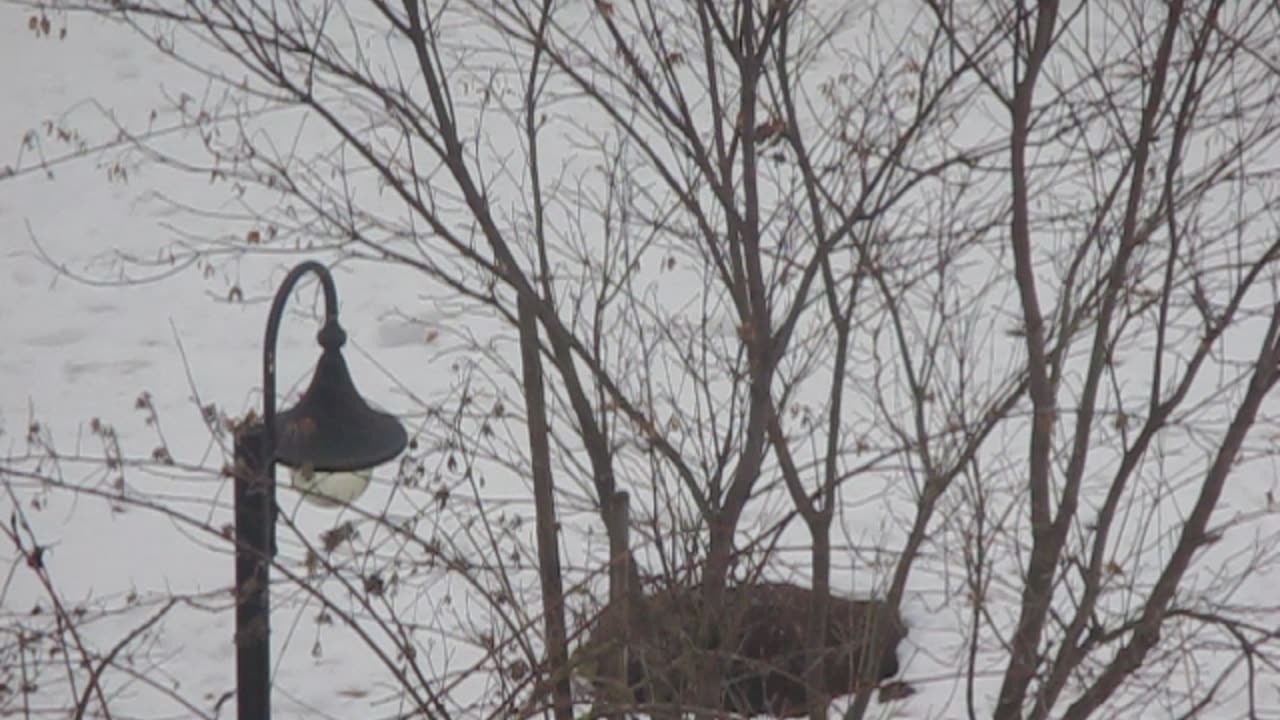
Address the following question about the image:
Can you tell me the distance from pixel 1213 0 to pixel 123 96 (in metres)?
8.84

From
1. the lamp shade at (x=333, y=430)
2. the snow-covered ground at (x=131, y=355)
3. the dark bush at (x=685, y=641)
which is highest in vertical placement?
the snow-covered ground at (x=131, y=355)

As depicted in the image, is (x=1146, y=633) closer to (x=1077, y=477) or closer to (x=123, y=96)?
(x=1077, y=477)

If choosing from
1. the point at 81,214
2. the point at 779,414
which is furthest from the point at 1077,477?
the point at 81,214

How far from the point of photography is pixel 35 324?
888 centimetres

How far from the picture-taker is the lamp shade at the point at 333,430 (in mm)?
3777

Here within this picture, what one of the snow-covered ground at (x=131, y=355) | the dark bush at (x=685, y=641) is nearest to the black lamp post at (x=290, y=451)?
the dark bush at (x=685, y=641)

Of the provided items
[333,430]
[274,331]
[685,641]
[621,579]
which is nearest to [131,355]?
[274,331]

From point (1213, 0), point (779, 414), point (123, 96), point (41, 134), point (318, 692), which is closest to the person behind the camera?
point (1213, 0)

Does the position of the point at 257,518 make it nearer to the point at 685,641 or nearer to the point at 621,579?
the point at 621,579

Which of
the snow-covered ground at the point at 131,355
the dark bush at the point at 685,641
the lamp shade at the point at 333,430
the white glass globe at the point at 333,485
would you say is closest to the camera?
the dark bush at the point at 685,641

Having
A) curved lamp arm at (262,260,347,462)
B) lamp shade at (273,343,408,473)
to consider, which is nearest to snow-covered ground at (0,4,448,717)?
curved lamp arm at (262,260,347,462)

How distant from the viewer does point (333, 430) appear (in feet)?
12.6

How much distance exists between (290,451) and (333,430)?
102 millimetres

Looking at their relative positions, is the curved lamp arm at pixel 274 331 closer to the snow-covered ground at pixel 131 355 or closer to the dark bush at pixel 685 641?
the dark bush at pixel 685 641
